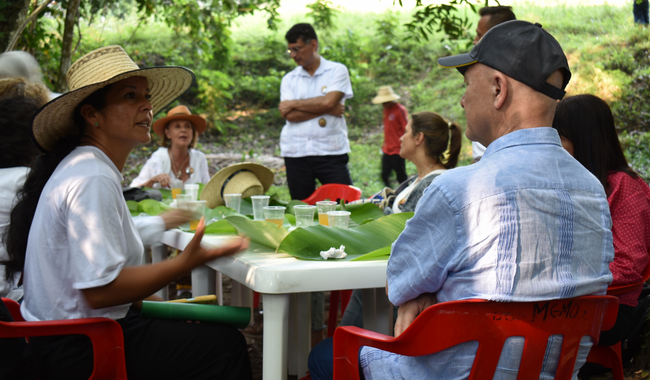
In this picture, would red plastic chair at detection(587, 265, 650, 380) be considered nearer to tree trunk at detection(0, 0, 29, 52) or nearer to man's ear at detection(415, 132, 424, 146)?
man's ear at detection(415, 132, 424, 146)

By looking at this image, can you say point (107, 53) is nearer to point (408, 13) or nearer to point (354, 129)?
point (354, 129)

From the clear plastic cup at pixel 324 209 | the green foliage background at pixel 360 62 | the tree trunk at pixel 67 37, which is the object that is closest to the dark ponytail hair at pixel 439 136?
the clear plastic cup at pixel 324 209

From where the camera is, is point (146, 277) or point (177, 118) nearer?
point (146, 277)

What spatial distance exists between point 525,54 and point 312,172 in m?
3.55

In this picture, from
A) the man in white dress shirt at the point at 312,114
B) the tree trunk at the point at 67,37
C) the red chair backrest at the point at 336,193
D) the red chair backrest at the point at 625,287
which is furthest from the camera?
the tree trunk at the point at 67,37

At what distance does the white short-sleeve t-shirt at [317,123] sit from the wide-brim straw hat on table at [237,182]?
1552mm

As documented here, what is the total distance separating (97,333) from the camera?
153 centimetres

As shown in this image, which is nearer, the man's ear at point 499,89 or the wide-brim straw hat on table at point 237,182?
the man's ear at point 499,89

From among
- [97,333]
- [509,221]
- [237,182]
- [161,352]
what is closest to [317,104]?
[237,182]

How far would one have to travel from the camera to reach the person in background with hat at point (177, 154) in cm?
438

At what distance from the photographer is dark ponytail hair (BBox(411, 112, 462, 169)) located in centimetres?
326

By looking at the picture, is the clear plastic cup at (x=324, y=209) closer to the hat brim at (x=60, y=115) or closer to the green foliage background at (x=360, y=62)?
the hat brim at (x=60, y=115)

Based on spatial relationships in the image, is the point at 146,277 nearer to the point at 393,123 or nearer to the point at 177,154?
the point at 177,154

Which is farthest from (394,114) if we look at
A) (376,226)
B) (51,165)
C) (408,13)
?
(408,13)
